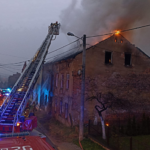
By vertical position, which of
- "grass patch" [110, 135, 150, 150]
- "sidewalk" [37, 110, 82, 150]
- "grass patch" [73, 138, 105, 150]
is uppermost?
"grass patch" [110, 135, 150, 150]

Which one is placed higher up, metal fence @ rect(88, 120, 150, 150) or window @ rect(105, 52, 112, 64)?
window @ rect(105, 52, 112, 64)

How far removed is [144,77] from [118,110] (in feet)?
12.8

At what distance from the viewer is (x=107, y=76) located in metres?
13.8

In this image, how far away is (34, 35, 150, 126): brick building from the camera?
42.8ft

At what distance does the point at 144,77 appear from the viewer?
14922 mm

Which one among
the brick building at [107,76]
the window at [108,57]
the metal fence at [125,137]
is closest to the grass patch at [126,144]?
the metal fence at [125,137]

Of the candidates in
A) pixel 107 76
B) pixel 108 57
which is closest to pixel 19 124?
pixel 107 76

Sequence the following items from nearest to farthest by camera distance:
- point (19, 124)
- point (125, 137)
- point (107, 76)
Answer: point (19, 124) < point (125, 137) < point (107, 76)

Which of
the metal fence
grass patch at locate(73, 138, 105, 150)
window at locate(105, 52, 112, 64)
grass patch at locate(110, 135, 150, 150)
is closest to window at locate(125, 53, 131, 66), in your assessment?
window at locate(105, 52, 112, 64)

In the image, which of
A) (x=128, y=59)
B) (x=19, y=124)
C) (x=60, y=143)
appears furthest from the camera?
(x=128, y=59)

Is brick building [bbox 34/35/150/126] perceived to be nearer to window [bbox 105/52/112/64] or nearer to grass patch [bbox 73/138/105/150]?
window [bbox 105/52/112/64]

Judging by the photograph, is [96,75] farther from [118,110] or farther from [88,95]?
[118,110]

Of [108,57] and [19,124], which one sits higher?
[108,57]

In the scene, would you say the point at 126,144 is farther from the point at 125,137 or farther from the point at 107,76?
the point at 107,76
